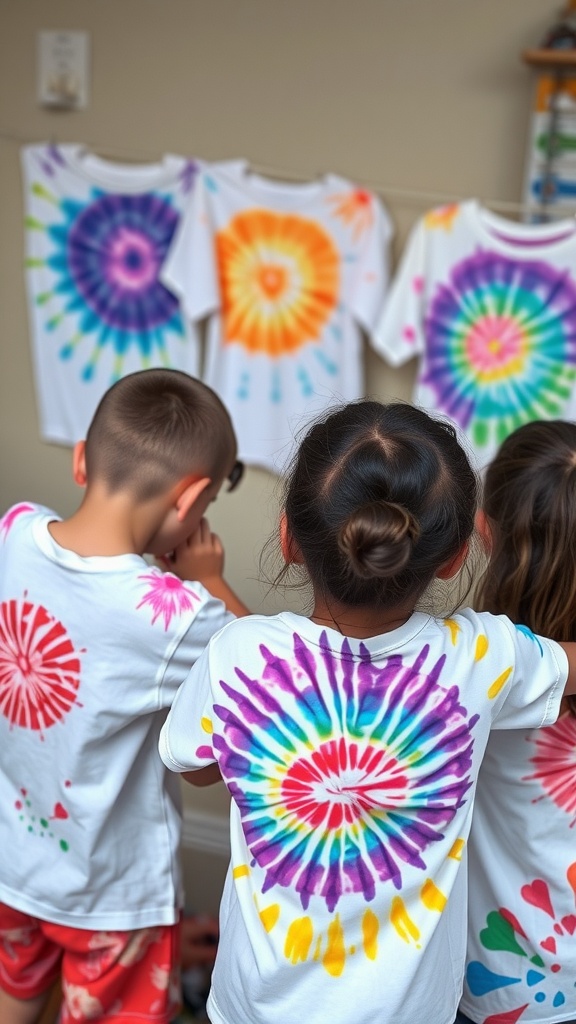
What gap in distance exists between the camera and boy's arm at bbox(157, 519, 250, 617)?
3.83 ft

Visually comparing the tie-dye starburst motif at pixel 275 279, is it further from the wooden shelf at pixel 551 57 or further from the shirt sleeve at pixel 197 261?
the wooden shelf at pixel 551 57

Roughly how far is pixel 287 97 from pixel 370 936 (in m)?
1.66

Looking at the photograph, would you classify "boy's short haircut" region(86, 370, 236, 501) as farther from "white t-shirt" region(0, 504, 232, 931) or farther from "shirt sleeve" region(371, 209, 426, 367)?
"shirt sleeve" region(371, 209, 426, 367)

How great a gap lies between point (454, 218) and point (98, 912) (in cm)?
136

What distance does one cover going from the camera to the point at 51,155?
2.15m

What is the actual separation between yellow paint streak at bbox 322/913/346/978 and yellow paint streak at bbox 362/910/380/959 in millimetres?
19

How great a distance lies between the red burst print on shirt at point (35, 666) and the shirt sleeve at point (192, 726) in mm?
180

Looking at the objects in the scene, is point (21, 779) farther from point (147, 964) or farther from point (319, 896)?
point (319, 896)

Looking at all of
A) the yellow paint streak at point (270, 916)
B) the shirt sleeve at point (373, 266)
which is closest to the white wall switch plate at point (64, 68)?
the shirt sleeve at point (373, 266)

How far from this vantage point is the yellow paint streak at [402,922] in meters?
0.84

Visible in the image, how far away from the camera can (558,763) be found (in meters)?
1.00

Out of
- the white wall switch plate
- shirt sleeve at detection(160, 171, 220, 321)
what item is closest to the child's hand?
shirt sleeve at detection(160, 171, 220, 321)

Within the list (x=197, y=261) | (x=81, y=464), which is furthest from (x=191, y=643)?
(x=197, y=261)

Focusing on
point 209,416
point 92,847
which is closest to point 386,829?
point 92,847
